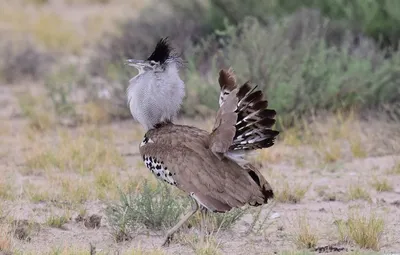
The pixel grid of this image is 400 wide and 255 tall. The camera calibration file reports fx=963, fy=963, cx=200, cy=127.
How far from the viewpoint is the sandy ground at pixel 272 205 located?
621 cm

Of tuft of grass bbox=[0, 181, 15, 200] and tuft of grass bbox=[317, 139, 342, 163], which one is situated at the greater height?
tuft of grass bbox=[317, 139, 342, 163]

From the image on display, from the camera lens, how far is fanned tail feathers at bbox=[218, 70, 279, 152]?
221 inches

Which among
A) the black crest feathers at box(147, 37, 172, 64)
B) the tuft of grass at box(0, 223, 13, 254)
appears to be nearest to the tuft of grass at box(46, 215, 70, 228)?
the tuft of grass at box(0, 223, 13, 254)

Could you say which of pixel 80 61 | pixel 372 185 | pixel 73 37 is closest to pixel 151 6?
pixel 80 61

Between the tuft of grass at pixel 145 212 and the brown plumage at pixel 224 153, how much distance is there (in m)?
0.48

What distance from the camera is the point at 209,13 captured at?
12.1 meters

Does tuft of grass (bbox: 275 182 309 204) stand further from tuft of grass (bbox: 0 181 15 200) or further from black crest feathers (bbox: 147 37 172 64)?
tuft of grass (bbox: 0 181 15 200)

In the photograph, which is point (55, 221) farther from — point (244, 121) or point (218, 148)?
point (244, 121)

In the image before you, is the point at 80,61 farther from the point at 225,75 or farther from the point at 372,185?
the point at 225,75

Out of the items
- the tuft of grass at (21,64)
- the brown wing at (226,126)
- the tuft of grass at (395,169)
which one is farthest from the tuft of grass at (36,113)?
the brown wing at (226,126)

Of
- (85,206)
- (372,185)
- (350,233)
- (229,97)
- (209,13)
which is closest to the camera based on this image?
(229,97)

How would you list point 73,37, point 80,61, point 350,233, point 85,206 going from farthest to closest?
point 73,37
point 80,61
point 85,206
point 350,233

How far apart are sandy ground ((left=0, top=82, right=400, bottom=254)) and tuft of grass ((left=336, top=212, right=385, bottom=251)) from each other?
55mm

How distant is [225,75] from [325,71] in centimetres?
410
